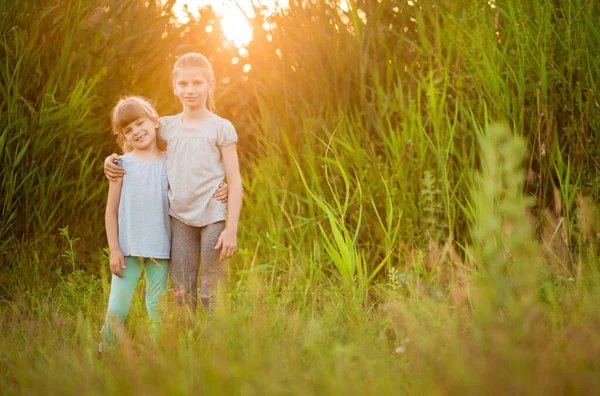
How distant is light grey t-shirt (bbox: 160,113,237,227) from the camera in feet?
9.37

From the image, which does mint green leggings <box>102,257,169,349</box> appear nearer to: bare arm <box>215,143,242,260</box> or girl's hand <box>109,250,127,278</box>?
girl's hand <box>109,250,127,278</box>

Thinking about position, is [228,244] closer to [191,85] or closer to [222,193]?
[222,193]

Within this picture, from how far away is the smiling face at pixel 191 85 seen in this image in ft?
9.53

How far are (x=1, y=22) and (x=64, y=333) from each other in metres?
2.01

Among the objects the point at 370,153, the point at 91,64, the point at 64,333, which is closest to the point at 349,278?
the point at 370,153

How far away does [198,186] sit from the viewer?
113 inches

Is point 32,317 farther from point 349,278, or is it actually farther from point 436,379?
point 436,379

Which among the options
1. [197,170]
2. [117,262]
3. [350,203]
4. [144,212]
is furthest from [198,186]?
[350,203]

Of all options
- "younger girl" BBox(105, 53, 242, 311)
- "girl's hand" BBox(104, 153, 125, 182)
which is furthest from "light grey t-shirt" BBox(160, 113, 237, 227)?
"girl's hand" BBox(104, 153, 125, 182)

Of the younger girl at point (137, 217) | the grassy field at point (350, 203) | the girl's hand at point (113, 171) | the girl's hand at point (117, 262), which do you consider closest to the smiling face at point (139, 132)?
the younger girl at point (137, 217)

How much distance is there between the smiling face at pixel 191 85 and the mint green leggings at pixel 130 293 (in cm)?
71

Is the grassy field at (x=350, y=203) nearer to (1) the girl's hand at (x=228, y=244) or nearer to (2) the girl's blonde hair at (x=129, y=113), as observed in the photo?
(1) the girl's hand at (x=228, y=244)

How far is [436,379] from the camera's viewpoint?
185 cm

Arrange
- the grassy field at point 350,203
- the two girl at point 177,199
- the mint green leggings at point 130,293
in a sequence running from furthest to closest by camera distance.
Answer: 1. the two girl at point 177,199
2. the mint green leggings at point 130,293
3. the grassy field at point 350,203
